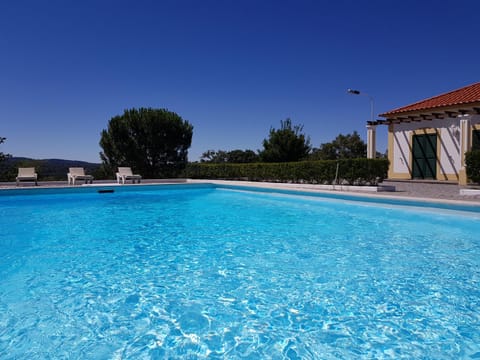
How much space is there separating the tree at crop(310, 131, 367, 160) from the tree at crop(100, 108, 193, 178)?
17917mm

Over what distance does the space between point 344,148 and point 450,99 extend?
1929 centimetres

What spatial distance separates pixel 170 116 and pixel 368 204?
16.5 meters

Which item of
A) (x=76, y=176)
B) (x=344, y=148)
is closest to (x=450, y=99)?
(x=344, y=148)

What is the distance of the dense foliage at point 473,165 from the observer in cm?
1112

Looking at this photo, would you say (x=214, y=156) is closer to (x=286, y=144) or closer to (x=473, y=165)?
(x=286, y=144)

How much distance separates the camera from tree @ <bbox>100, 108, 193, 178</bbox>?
70.7 ft

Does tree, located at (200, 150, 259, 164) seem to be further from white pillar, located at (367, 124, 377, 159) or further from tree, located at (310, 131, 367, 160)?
white pillar, located at (367, 124, 377, 159)

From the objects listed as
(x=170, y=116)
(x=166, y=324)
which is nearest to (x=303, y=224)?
(x=166, y=324)

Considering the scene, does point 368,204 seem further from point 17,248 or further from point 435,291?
point 17,248

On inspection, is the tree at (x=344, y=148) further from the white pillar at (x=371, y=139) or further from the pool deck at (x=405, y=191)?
the pool deck at (x=405, y=191)

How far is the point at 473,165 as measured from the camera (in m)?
11.3

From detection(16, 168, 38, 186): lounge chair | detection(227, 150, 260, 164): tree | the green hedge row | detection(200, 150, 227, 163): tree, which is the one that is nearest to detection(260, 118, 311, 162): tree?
the green hedge row

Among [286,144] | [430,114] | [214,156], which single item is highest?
[430,114]

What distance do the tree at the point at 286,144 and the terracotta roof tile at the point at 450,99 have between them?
18.4ft
